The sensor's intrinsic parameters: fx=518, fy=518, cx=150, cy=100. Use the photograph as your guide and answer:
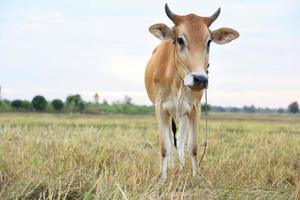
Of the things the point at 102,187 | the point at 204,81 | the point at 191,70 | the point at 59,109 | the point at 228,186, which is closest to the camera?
the point at 102,187

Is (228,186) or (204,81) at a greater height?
(204,81)

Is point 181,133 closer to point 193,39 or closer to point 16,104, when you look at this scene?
point 193,39

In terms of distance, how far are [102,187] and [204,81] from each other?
1.88m

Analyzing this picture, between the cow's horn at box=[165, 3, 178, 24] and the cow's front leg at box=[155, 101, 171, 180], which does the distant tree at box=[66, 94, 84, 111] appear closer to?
the cow's front leg at box=[155, 101, 171, 180]

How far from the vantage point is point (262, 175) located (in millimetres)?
6207

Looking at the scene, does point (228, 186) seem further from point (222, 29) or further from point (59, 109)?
point (59, 109)

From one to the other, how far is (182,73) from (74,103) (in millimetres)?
49855

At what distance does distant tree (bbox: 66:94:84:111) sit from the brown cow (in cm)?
4801

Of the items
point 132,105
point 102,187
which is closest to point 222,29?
point 102,187

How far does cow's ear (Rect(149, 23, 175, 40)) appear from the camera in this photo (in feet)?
20.9

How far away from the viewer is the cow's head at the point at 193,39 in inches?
230

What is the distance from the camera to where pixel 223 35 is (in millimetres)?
6598

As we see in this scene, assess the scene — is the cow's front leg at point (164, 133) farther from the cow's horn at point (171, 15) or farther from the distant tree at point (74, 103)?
the distant tree at point (74, 103)

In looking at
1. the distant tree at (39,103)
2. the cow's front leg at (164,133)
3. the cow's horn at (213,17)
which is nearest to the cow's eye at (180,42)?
the cow's horn at (213,17)
